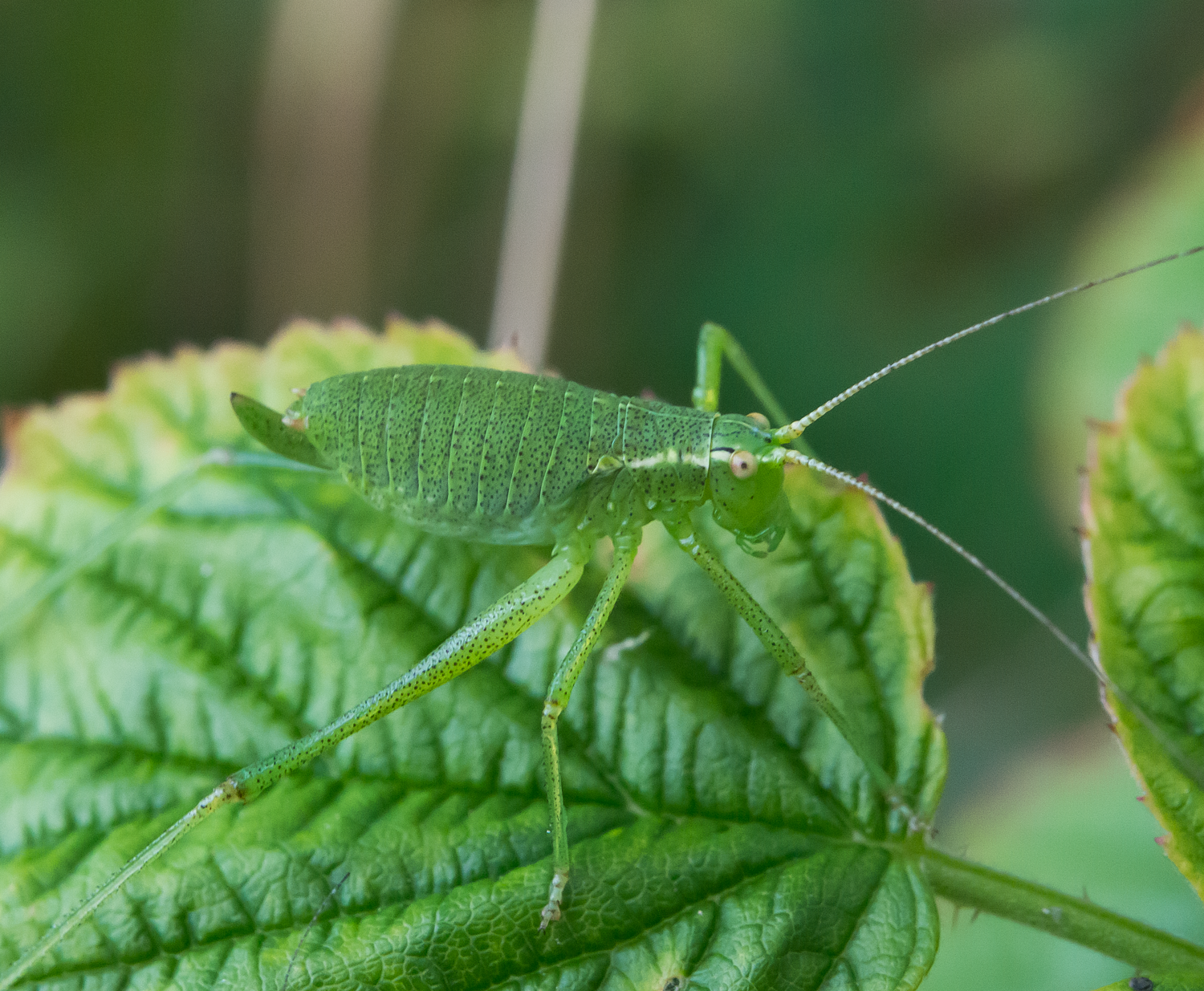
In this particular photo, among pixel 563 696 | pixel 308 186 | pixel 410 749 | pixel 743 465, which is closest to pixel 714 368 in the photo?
pixel 743 465

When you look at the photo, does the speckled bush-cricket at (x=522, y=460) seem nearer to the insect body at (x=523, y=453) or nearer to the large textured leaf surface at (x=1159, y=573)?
the insect body at (x=523, y=453)

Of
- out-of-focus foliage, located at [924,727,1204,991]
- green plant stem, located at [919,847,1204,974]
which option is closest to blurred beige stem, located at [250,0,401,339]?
out-of-focus foliage, located at [924,727,1204,991]

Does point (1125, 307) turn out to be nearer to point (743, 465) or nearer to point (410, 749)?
point (743, 465)

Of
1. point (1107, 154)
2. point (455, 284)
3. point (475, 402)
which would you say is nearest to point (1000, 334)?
point (1107, 154)

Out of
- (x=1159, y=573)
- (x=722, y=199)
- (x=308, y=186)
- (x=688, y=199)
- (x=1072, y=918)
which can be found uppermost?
(x=308, y=186)

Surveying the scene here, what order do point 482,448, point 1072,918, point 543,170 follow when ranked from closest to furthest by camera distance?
1. point 1072,918
2. point 482,448
3. point 543,170

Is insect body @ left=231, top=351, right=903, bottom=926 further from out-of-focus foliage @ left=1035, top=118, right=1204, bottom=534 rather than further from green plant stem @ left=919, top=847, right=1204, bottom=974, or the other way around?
out-of-focus foliage @ left=1035, top=118, right=1204, bottom=534
